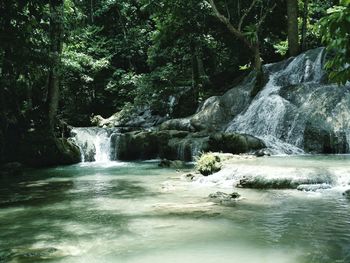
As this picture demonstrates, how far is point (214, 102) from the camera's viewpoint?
69.0 feet

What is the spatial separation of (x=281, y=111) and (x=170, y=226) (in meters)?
12.0

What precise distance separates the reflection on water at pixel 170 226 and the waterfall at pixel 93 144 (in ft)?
31.0

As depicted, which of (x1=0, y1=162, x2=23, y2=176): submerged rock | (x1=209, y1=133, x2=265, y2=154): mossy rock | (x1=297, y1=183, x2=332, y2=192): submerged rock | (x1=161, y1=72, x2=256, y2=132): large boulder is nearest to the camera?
(x1=297, y1=183, x2=332, y2=192): submerged rock

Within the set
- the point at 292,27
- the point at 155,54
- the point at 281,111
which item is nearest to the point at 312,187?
the point at 281,111

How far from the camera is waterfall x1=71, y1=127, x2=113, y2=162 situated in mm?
20047

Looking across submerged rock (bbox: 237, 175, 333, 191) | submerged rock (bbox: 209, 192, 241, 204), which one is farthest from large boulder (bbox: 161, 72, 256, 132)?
submerged rock (bbox: 209, 192, 241, 204)

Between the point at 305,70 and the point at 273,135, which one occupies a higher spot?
the point at 305,70

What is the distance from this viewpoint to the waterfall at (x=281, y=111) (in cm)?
1641

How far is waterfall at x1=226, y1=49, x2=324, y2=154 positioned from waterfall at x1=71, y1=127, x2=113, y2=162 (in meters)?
5.41

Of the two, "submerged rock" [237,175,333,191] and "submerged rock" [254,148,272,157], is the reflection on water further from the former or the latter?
"submerged rock" [254,148,272,157]

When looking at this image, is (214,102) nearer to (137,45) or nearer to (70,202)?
(137,45)

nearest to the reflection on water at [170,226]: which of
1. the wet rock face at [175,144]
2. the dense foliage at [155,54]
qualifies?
the wet rock face at [175,144]

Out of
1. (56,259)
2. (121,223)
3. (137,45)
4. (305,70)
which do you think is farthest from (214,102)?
(56,259)

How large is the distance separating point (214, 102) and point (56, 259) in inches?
647
